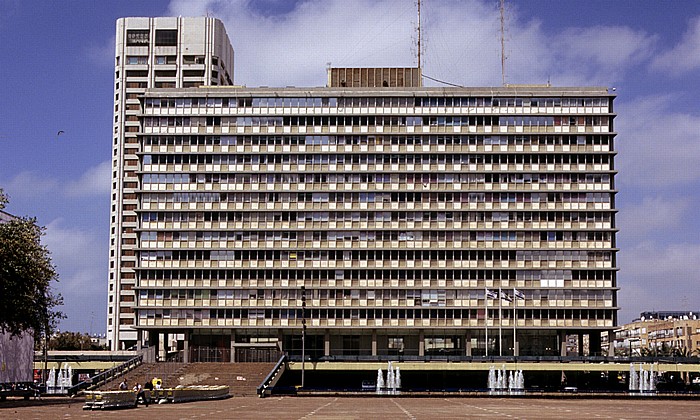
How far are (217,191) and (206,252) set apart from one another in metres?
7.48

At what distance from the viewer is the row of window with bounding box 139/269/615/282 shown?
12019 centimetres

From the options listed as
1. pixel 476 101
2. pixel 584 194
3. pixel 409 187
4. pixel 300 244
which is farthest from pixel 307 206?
pixel 584 194

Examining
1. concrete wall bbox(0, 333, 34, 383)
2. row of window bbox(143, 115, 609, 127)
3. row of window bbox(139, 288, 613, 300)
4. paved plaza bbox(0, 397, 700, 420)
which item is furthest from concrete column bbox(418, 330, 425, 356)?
paved plaza bbox(0, 397, 700, 420)

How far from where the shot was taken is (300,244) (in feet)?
399

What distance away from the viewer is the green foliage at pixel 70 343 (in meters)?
172

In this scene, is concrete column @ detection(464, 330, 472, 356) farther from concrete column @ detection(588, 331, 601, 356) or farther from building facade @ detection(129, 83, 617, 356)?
concrete column @ detection(588, 331, 601, 356)

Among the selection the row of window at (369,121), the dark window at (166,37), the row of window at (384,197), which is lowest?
the row of window at (384,197)

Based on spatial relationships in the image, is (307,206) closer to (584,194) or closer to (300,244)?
(300,244)

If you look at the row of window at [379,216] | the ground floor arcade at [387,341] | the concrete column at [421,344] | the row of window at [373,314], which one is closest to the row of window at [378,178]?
the row of window at [379,216]

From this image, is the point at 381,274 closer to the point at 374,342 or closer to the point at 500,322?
the point at 374,342

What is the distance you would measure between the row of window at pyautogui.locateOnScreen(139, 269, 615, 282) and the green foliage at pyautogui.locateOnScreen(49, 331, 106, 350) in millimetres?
55525

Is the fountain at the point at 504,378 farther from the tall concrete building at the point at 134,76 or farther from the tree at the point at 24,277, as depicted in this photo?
the tall concrete building at the point at 134,76

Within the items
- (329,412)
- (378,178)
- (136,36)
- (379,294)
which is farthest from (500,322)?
(136,36)

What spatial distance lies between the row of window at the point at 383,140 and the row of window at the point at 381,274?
15.4 m
